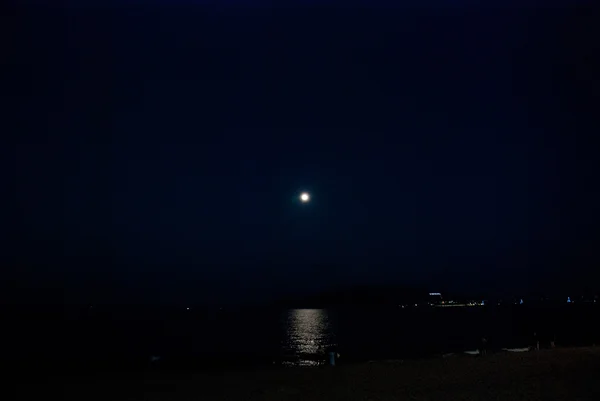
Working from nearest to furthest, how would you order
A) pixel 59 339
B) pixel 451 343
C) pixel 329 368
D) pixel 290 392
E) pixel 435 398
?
1. pixel 435 398
2. pixel 290 392
3. pixel 329 368
4. pixel 451 343
5. pixel 59 339

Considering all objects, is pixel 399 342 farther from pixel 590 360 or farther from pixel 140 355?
pixel 590 360

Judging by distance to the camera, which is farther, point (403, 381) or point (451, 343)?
Answer: point (451, 343)

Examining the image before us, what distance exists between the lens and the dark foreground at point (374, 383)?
47.8ft

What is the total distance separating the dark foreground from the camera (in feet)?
47.8

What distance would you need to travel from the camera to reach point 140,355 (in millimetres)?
77312

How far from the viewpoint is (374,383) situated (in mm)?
16609

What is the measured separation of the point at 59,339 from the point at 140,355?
42.5 m

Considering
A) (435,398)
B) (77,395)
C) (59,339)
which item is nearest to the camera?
(435,398)

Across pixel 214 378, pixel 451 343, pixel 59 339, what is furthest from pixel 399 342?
pixel 214 378

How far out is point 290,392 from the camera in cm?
1525

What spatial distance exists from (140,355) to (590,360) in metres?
68.8

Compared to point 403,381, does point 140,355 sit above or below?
below

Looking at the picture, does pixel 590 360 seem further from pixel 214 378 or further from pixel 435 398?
pixel 214 378

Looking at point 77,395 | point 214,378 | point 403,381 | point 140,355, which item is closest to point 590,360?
point 403,381
